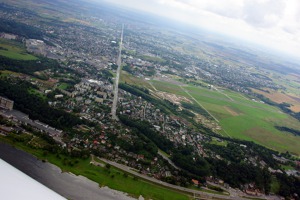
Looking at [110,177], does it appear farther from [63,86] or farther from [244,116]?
[244,116]

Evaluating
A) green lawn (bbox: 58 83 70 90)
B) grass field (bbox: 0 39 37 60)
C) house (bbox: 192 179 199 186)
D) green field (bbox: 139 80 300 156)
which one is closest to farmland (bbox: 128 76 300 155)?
green field (bbox: 139 80 300 156)

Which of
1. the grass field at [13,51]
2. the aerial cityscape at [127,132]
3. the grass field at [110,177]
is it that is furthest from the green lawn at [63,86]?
the grass field at [110,177]

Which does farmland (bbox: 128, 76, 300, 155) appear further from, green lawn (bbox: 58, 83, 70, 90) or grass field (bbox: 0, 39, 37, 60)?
grass field (bbox: 0, 39, 37, 60)

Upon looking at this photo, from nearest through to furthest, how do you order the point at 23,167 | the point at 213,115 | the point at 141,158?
the point at 23,167, the point at 141,158, the point at 213,115

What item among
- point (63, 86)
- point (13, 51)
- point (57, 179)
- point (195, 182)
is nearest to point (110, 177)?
point (57, 179)

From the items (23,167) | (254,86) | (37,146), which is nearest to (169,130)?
(37,146)

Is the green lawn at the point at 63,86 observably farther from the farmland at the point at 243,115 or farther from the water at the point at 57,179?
the water at the point at 57,179

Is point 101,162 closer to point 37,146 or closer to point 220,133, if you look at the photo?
point 37,146
